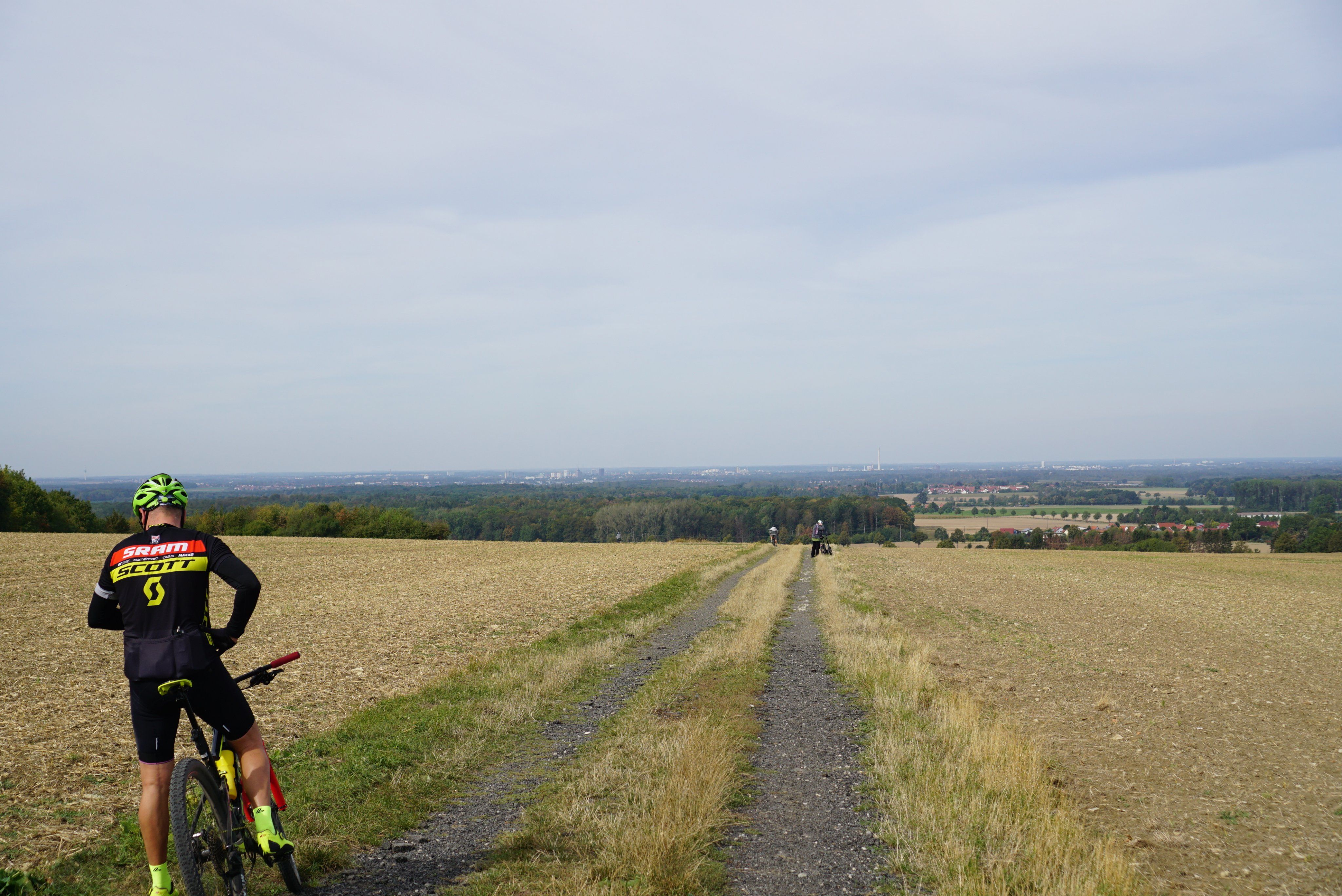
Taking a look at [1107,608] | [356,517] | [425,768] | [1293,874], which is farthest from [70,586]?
[356,517]

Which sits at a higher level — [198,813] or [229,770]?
[229,770]

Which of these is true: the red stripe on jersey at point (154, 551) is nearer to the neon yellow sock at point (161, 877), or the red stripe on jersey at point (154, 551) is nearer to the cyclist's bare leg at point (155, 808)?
the cyclist's bare leg at point (155, 808)

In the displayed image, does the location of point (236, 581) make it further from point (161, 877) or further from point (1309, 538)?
point (1309, 538)

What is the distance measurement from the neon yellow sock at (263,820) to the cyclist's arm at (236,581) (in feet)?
3.79

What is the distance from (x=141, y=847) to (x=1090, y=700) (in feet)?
42.3

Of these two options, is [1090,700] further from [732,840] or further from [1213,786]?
[732,840]

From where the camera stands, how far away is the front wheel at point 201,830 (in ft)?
15.9

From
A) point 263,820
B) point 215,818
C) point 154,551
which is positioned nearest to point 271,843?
point 263,820

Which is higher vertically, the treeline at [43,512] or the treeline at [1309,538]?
the treeline at [43,512]

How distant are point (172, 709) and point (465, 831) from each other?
117 inches

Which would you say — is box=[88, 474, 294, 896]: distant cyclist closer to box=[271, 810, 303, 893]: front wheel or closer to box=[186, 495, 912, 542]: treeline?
box=[271, 810, 303, 893]: front wheel

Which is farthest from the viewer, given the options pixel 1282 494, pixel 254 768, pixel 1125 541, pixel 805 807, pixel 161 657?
pixel 1282 494

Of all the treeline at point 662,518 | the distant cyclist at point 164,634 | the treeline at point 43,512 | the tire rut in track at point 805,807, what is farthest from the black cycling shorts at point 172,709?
the treeline at point 662,518

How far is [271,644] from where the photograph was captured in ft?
50.2
